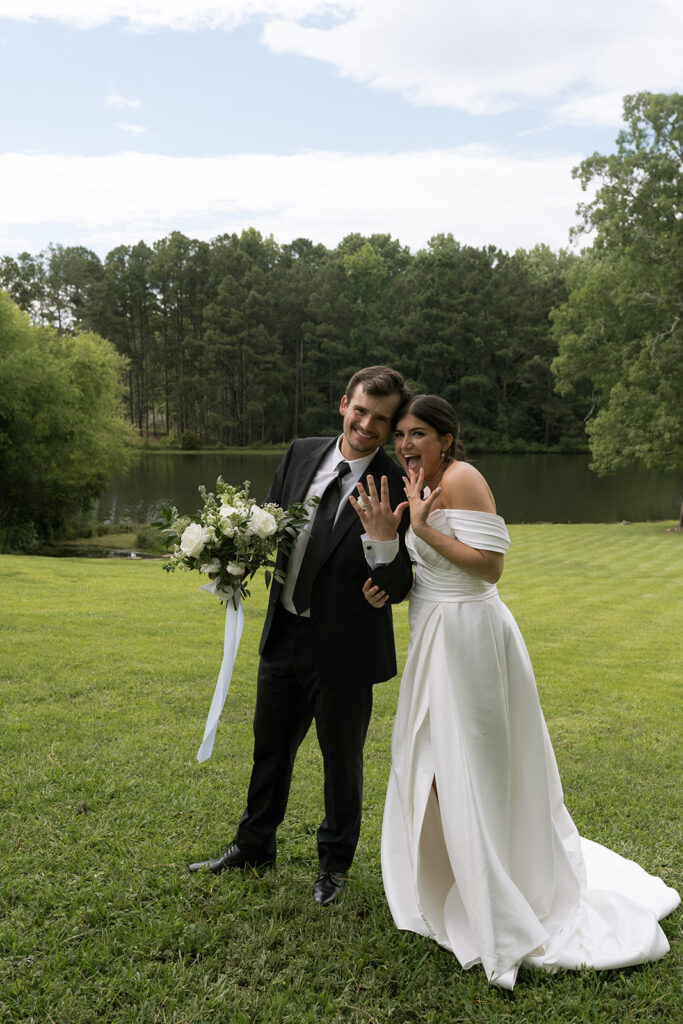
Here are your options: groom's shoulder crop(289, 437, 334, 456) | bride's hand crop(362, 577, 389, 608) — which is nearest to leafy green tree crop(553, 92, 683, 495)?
groom's shoulder crop(289, 437, 334, 456)

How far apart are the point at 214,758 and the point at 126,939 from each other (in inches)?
79.8

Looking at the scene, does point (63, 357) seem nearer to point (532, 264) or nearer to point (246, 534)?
point (246, 534)

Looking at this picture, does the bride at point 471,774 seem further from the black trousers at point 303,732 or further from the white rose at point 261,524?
the white rose at point 261,524

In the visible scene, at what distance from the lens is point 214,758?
535 cm

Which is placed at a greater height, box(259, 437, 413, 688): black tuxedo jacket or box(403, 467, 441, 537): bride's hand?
box(403, 467, 441, 537): bride's hand

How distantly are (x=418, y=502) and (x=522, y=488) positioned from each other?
123 feet

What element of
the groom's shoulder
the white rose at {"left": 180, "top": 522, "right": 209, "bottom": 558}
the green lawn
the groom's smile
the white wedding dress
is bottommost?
the green lawn

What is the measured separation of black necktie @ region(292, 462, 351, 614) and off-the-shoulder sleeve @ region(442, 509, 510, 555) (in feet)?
1.85

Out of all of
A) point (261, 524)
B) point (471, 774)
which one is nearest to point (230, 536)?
point (261, 524)

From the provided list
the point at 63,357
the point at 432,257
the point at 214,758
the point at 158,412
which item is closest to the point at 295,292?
the point at 432,257

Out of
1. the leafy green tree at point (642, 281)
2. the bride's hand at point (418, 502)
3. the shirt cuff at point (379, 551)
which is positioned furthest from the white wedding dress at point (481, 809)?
the leafy green tree at point (642, 281)

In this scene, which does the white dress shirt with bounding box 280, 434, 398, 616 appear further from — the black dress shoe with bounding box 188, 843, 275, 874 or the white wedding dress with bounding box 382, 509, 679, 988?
the black dress shoe with bounding box 188, 843, 275, 874

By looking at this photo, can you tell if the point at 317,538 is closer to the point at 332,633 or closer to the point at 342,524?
the point at 342,524

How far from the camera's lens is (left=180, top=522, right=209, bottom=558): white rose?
328 cm
